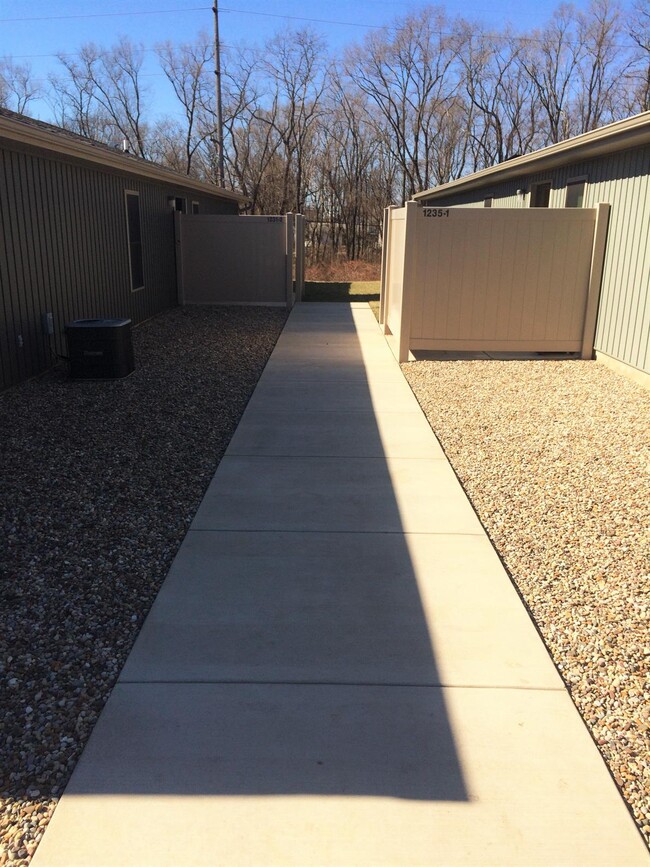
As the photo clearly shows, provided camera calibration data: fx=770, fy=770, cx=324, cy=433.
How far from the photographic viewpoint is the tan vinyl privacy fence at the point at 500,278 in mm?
A: 10016

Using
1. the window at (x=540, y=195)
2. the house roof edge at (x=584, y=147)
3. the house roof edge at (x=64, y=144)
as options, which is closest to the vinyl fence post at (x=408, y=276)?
the house roof edge at (x=584, y=147)

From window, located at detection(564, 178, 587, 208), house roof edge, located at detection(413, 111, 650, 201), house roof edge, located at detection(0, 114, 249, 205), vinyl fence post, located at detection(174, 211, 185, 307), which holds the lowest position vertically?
vinyl fence post, located at detection(174, 211, 185, 307)

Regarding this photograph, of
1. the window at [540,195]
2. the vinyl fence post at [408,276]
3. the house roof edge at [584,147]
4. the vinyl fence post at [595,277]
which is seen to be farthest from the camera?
the window at [540,195]

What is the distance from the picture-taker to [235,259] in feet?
53.6

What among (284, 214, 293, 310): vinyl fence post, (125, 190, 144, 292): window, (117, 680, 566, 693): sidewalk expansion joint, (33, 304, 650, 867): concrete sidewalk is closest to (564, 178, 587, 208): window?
(284, 214, 293, 310): vinyl fence post

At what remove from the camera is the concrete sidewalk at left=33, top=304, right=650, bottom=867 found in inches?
92.2

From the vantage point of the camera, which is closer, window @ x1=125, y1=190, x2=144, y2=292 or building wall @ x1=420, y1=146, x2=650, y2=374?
building wall @ x1=420, y1=146, x2=650, y2=374

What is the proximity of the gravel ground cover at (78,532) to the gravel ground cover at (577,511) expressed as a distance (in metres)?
1.91

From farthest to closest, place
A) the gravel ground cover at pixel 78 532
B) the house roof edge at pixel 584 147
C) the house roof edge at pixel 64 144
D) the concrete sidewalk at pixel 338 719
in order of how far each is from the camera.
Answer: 1. the house roof edge at pixel 584 147
2. the house roof edge at pixel 64 144
3. the gravel ground cover at pixel 78 532
4. the concrete sidewalk at pixel 338 719

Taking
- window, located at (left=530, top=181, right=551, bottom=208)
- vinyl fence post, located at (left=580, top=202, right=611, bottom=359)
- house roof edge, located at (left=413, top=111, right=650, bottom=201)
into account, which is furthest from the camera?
window, located at (left=530, top=181, right=551, bottom=208)

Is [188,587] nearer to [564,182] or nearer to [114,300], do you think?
[114,300]

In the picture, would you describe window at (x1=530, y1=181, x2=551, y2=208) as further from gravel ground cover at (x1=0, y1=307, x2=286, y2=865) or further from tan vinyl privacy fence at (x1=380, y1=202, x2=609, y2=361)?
gravel ground cover at (x1=0, y1=307, x2=286, y2=865)

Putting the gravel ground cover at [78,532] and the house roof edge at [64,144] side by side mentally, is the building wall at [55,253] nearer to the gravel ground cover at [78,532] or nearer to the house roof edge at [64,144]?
the house roof edge at [64,144]

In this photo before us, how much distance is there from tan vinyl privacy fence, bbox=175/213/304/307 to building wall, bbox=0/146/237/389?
2498 millimetres
